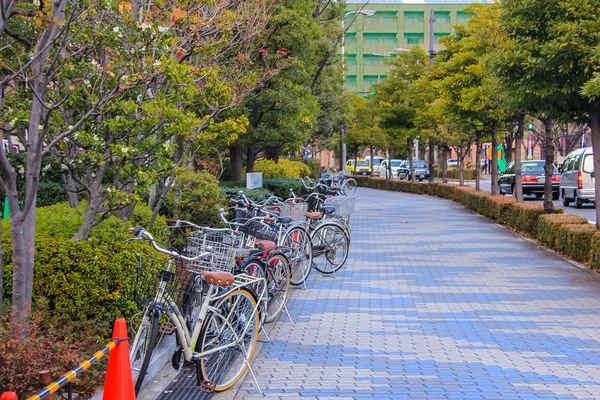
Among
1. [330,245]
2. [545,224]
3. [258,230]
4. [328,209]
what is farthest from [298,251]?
[545,224]

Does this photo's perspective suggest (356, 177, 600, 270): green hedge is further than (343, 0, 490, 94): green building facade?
No

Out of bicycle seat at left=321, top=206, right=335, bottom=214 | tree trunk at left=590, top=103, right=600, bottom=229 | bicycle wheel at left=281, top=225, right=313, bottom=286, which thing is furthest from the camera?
tree trunk at left=590, top=103, right=600, bottom=229

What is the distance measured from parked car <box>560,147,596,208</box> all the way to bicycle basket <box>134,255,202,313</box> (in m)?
20.9

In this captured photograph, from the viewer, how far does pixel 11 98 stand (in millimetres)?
7227

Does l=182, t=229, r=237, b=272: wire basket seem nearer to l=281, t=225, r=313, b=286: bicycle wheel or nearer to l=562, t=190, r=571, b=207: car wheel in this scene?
l=281, t=225, r=313, b=286: bicycle wheel

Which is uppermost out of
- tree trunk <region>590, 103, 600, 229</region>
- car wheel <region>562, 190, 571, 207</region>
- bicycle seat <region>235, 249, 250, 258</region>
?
tree trunk <region>590, 103, 600, 229</region>

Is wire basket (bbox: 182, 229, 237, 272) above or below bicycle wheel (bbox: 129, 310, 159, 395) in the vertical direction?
above

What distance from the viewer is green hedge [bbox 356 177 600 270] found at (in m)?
12.8

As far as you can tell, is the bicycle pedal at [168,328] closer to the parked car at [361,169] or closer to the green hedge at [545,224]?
the green hedge at [545,224]

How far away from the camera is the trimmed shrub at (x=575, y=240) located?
41.9 feet

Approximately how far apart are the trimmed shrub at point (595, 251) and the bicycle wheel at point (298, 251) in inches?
174

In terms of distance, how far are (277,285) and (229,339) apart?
250 cm

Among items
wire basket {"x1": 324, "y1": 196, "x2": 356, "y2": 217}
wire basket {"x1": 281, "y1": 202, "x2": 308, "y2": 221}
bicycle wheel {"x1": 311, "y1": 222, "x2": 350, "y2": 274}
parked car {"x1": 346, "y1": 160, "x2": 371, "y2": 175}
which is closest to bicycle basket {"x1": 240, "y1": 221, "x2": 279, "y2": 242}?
bicycle wheel {"x1": 311, "y1": 222, "x2": 350, "y2": 274}

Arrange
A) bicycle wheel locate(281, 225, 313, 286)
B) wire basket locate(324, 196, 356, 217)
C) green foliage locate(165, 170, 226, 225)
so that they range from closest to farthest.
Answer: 1. bicycle wheel locate(281, 225, 313, 286)
2. green foliage locate(165, 170, 226, 225)
3. wire basket locate(324, 196, 356, 217)
